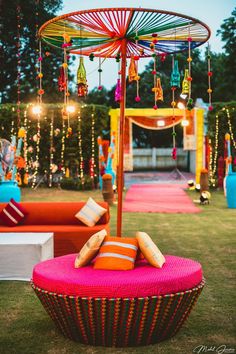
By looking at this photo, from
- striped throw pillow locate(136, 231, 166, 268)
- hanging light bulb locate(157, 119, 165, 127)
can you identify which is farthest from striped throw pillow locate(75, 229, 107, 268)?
hanging light bulb locate(157, 119, 165, 127)

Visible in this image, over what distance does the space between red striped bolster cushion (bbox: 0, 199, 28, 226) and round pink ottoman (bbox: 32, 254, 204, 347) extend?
2.73m

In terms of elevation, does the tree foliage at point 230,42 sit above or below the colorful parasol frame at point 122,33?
above

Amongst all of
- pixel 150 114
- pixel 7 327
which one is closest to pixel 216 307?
pixel 7 327

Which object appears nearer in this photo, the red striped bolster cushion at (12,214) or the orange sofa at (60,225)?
the orange sofa at (60,225)

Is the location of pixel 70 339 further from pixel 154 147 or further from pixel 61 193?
pixel 154 147

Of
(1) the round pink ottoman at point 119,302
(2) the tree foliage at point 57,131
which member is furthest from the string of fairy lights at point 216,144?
(1) the round pink ottoman at point 119,302

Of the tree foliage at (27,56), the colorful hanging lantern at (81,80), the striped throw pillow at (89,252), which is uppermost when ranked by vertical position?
the tree foliage at (27,56)

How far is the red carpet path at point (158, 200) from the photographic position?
1112 cm

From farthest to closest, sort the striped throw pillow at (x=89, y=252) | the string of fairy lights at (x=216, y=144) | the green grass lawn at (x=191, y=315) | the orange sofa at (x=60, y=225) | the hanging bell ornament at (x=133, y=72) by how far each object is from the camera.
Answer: the string of fairy lights at (x=216, y=144), the orange sofa at (x=60, y=225), the hanging bell ornament at (x=133, y=72), the striped throw pillow at (x=89, y=252), the green grass lawn at (x=191, y=315)

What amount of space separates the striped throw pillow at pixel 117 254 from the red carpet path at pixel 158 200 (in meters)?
6.96

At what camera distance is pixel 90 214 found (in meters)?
6.21

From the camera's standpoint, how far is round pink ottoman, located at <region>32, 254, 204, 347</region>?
3.28m

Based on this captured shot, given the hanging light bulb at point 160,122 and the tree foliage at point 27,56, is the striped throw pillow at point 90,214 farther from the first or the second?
the tree foliage at point 27,56

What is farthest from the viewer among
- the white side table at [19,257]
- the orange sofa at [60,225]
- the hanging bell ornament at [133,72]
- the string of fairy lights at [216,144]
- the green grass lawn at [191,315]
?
the string of fairy lights at [216,144]
